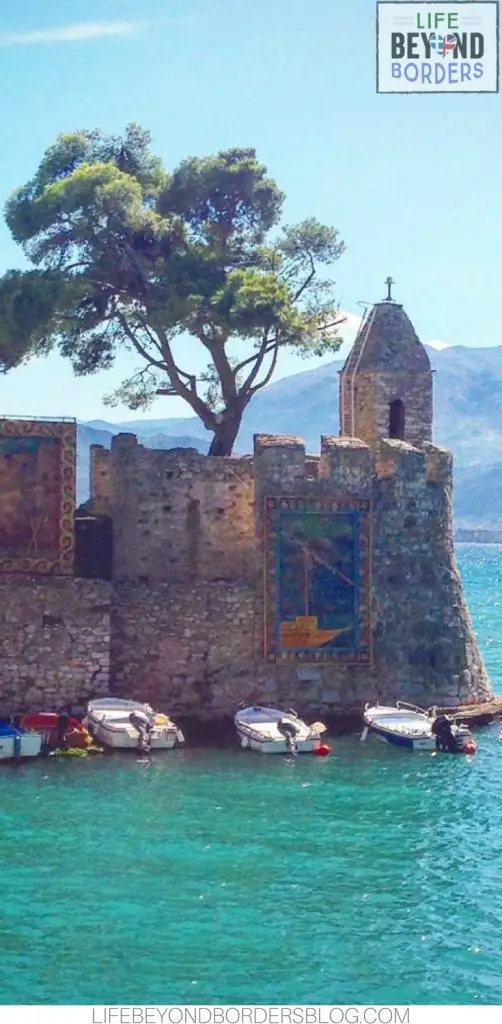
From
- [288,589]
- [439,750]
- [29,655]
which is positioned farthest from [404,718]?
[29,655]

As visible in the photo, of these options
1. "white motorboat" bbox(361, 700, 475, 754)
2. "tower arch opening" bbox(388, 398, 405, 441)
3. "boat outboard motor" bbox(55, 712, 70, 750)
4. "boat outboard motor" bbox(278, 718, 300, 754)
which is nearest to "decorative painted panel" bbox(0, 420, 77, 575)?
"boat outboard motor" bbox(55, 712, 70, 750)

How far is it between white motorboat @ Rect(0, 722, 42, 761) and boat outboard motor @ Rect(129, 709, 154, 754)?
2351 mm

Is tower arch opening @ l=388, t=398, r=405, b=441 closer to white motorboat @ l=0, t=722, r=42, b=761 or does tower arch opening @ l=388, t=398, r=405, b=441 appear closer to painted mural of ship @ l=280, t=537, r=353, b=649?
painted mural of ship @ l=280, t=537, r=353, b=649

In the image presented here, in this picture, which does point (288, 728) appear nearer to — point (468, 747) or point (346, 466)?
point (468, 747)

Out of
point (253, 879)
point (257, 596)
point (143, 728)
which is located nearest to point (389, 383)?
→ point (257, 596)

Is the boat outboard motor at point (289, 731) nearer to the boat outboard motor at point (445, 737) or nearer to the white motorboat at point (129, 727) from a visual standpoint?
the white motorboat at point (129, 727)

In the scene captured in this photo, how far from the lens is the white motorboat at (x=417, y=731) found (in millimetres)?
34875

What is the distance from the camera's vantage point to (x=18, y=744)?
108ft

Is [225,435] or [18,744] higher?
[225,435]

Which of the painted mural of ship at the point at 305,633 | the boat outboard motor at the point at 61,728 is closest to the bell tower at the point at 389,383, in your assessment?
the painted mural of ship at the point at 305,633

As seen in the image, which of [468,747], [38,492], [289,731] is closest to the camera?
[289,731]

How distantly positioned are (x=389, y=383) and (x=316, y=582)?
22.7 ft

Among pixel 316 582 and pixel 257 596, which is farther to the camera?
pixel 316 582

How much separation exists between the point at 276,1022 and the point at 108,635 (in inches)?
791
